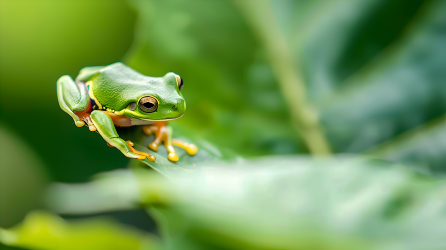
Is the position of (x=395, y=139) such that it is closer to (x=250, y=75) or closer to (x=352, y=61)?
(x=352, y=61)

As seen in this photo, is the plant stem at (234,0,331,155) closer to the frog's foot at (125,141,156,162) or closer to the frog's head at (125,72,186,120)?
the frog's head at (125,72,186,120)

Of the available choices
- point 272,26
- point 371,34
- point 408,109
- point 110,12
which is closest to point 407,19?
point 371,34

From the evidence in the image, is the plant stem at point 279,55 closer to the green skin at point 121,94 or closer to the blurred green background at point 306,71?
the blurred green background at point 306,71

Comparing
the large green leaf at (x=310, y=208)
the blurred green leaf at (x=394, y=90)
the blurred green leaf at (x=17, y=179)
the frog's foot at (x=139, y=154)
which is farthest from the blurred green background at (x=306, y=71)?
the blurred green leaf at (x=17, y=179)

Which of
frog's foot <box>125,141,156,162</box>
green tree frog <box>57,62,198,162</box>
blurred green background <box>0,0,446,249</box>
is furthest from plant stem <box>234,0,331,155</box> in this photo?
frog's foot <box>125,141,156,162</box>

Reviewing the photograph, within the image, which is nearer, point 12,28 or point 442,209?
point 442,209
